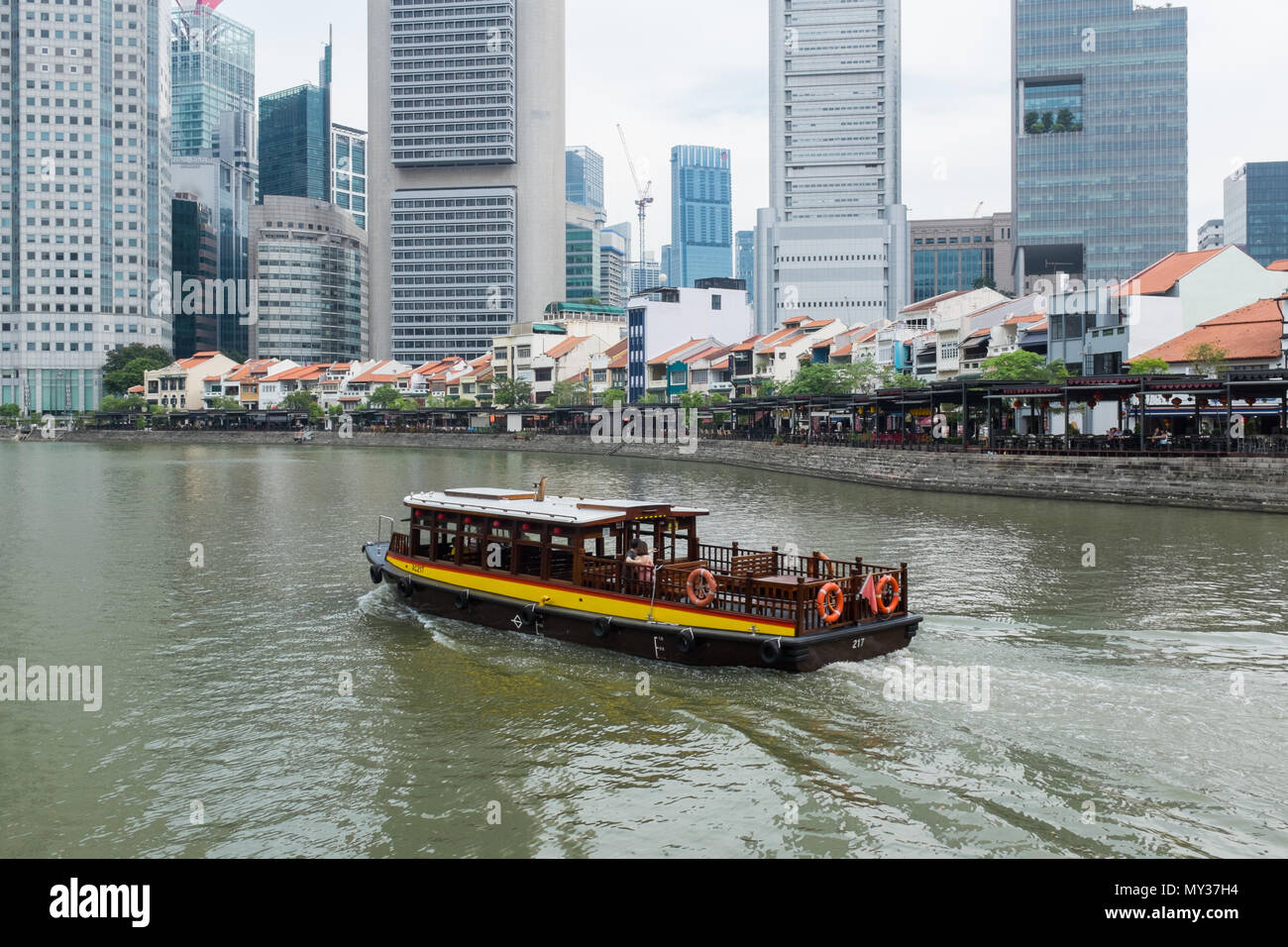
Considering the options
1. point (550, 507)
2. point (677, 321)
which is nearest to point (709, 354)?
point (677, 321)

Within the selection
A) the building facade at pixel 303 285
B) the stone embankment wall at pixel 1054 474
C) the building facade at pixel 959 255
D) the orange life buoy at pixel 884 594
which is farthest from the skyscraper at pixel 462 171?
the orange life buoy at pixel 884 594

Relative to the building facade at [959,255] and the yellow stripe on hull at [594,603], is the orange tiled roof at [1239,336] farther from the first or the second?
the building facade at [959,255]

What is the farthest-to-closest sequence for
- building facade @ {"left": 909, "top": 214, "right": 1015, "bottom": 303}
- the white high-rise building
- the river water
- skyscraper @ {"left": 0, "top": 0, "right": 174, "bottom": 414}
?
1. building facade @ {"left": 909, "top": 214, "right": 1015, "bottom": 303}
2. the white high-rise building
3. skyscraper @ {"left": 0, "top": 0, "right": 174, "bottom": 414}
4. the river water

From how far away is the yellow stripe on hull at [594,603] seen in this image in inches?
624

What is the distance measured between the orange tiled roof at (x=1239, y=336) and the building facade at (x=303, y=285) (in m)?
139

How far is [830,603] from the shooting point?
15.8m

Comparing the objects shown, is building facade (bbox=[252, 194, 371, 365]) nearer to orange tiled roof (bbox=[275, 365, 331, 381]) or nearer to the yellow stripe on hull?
orange tiled roof (bbox=[275, 365, 331, 381])

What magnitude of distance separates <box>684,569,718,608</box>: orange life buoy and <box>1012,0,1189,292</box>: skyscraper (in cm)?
14020

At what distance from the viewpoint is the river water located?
10.7 m

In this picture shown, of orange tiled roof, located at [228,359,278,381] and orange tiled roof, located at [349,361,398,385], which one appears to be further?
orange tiled roof, located at [228,359,278,381]

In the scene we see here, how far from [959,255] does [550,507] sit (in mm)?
181059

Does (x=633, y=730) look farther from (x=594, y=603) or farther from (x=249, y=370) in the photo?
(x=249, y=370)

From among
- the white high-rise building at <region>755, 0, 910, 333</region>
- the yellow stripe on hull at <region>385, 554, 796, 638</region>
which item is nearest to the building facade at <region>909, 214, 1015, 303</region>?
the white high-rise building at <region>755, 0, 910, 333</region>
